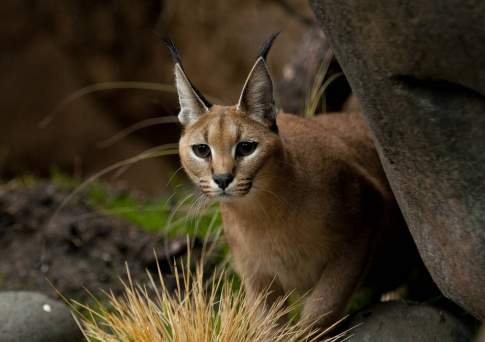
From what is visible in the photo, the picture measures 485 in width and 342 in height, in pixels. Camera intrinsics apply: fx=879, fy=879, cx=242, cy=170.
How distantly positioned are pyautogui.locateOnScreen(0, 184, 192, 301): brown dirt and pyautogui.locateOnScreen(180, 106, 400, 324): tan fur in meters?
1.30

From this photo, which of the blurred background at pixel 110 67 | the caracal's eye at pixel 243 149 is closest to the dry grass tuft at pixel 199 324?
the caracal's eye at pixel 243 149

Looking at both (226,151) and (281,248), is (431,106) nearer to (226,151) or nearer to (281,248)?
(226,151)

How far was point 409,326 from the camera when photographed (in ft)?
13.8

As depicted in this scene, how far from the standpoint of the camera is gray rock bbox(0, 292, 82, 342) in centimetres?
448

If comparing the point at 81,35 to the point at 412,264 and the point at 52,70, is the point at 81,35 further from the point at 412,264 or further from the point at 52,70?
the point at 412,264

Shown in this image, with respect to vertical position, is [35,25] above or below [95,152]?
above

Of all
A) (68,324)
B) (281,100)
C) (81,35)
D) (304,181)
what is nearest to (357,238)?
(304,181)

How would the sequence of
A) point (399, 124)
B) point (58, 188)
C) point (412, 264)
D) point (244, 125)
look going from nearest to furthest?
point (399, 124)
point (244, 125)
point (412, 264)
point (58, 188)

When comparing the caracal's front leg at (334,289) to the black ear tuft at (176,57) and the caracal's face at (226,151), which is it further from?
the black ear tuft at (176,57)

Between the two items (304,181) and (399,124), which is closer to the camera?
(399,124)

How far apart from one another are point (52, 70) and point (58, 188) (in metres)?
2.41

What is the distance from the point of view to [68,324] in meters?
4.69

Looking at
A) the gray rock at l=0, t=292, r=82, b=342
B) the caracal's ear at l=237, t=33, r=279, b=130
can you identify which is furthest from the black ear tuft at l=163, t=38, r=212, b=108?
the gray rock at l=0, t=292, r=82, b=342

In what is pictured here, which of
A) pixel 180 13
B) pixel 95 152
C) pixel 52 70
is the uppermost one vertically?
pixel 180 13
